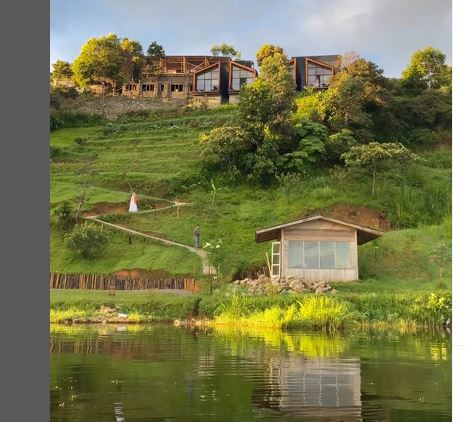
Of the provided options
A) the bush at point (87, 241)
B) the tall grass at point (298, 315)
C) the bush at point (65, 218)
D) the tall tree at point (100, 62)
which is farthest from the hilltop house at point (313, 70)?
the tall grass at point (298, 315)

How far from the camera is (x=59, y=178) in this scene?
27.9 m

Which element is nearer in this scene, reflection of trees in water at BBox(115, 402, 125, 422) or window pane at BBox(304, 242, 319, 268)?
reflection of trees in water at BBox(115, 402, 125, 422)

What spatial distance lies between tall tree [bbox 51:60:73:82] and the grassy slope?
7.08m

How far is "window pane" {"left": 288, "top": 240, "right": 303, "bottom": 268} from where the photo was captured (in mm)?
17578

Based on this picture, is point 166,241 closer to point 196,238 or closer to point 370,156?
point 196,238

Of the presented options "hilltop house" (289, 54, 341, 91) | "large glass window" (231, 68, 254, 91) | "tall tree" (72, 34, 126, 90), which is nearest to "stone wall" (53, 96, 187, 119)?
"tall tree" (72, 34, 126, 90)

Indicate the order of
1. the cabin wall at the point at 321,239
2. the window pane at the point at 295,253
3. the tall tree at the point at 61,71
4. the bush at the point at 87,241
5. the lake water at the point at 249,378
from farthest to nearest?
1. the tall tree at the point at 61,71
2. the bush at the point at 87,241
3. the window pane at the point at 295,253
4. the cabin wall at the point at 321,239
5. the lake water at the point at 249,378

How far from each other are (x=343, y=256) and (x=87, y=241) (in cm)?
710

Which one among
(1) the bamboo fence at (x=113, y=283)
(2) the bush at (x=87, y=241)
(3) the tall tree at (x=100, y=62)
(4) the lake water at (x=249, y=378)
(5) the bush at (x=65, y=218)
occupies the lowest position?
(4) the lake water at (x=249, y=378)

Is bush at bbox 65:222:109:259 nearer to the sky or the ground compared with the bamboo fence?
nearer to the sky

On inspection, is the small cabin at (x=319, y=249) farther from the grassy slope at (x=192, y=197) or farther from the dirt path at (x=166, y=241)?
the dirt path at (x=166, y=241)

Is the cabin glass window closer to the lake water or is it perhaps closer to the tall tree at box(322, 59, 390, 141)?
the tall tree at box(322, 59, 390, 141)

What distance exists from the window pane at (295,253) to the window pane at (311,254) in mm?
123

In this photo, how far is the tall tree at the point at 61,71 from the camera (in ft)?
137
